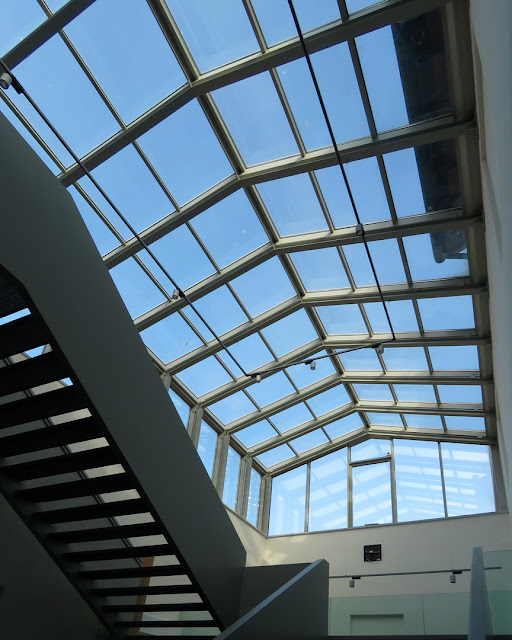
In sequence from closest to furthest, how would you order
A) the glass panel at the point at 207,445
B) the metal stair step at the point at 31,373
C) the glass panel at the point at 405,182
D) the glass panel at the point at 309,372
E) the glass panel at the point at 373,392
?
the metal stair step at the point at 31,373, the glass panel at the point at 405,182, the glass panel at the point at 207,445, the glass panel at the point at 309,372, the glass panel at the point at 373,392

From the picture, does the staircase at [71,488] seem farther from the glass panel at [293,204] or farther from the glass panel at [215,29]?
the glass panel at [293,204]

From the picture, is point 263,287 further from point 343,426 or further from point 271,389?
point 343,426

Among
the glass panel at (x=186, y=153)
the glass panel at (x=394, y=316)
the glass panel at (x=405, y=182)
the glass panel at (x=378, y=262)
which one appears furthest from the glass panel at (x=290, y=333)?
the glass panel at (x=186, y=153)

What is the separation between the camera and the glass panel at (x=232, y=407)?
13.7 meters

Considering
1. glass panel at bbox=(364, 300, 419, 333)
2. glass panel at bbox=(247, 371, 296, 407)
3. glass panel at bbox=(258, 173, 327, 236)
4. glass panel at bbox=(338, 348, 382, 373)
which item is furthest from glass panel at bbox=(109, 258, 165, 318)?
glass panel at bbox=(338, 348, 382, 373)

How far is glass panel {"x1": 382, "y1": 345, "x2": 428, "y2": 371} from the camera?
41.7 feet

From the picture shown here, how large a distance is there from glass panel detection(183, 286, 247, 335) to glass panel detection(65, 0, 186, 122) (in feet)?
13.2

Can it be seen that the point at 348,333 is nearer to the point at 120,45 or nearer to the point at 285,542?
the point at 285,542

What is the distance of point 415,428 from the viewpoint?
15281 mm

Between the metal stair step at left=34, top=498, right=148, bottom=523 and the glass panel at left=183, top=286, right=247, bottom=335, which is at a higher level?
the glass panel at left=183, top=286, right=247, bottom=335

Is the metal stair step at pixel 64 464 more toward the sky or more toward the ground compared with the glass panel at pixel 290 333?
more toward the ground

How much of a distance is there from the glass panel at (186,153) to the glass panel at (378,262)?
2972 millimetres

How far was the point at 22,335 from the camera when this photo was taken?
14.8ft

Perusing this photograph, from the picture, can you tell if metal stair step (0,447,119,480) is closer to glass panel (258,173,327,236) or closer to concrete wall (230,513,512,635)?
glass panel (258,173,327,236)
